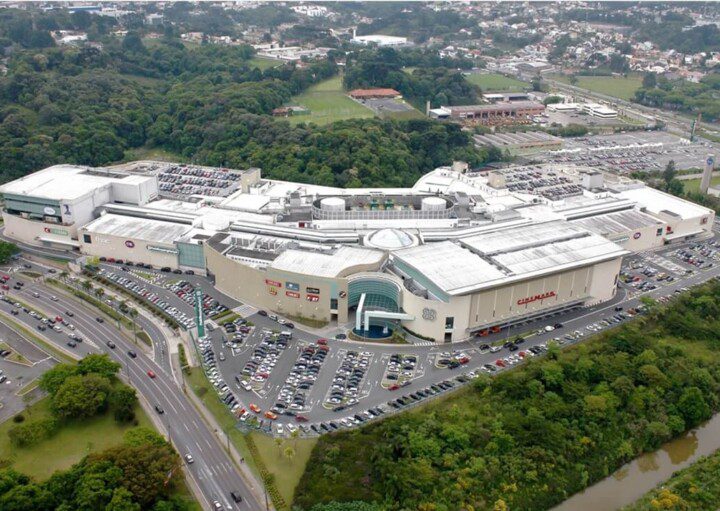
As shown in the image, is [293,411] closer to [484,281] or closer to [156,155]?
[484,281]

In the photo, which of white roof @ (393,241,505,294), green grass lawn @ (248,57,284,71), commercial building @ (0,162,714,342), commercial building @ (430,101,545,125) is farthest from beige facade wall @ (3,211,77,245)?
green grass lawn @ (248,57,284,71)

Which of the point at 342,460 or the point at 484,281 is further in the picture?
the point at 484,281

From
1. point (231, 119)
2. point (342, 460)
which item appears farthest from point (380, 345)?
point (231, 119)

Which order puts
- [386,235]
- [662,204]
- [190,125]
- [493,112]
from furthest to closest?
[493,112]
[190,125]
[662,204]
[386,235]

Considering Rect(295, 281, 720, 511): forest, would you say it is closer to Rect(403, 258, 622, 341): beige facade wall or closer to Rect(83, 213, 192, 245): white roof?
Rect(403, 258, 622, 341): beige facade wall

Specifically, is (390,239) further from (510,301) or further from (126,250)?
(126,250)

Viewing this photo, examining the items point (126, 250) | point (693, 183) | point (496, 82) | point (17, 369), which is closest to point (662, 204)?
point (693, 183)
